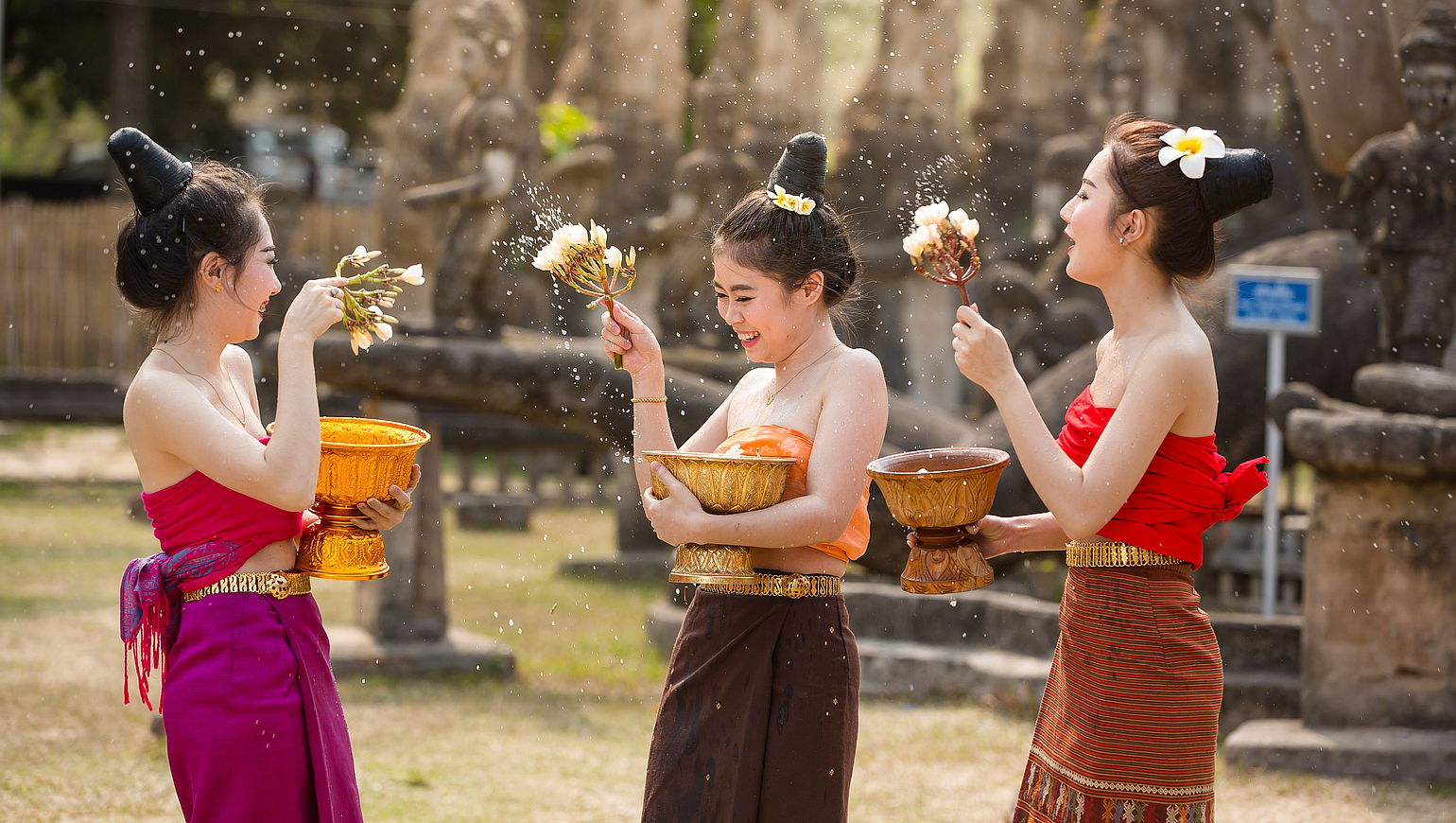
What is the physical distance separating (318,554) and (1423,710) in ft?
15.1

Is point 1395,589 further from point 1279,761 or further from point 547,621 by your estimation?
point 547,621

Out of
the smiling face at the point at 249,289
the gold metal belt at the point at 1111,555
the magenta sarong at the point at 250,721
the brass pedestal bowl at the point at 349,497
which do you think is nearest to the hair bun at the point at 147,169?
the smiling face at the point at 249,289

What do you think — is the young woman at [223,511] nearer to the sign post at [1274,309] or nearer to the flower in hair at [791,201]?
A: the flower in hair at [791,201]

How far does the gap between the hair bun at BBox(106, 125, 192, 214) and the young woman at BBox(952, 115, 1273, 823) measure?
1.62 metres

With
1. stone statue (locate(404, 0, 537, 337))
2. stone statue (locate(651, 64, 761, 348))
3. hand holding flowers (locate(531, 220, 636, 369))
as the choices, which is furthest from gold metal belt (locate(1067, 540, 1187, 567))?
stone statue (locate(651, 64, 761, 348))

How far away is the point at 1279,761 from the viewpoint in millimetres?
6148

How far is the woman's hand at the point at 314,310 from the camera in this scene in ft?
10.4

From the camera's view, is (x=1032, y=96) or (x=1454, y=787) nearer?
(x=1454, y=787)

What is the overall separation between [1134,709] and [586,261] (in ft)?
4.67

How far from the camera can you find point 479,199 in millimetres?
7477

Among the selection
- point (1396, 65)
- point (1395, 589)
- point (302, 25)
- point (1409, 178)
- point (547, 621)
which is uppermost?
point (302, 25)

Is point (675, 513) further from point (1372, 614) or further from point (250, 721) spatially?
point (1372, 614)

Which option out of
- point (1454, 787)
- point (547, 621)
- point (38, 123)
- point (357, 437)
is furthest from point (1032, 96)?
point (38, 123)

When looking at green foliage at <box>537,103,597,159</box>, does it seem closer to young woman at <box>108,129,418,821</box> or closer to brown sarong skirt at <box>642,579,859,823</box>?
young woman at <box>108,129,418,821</box>
